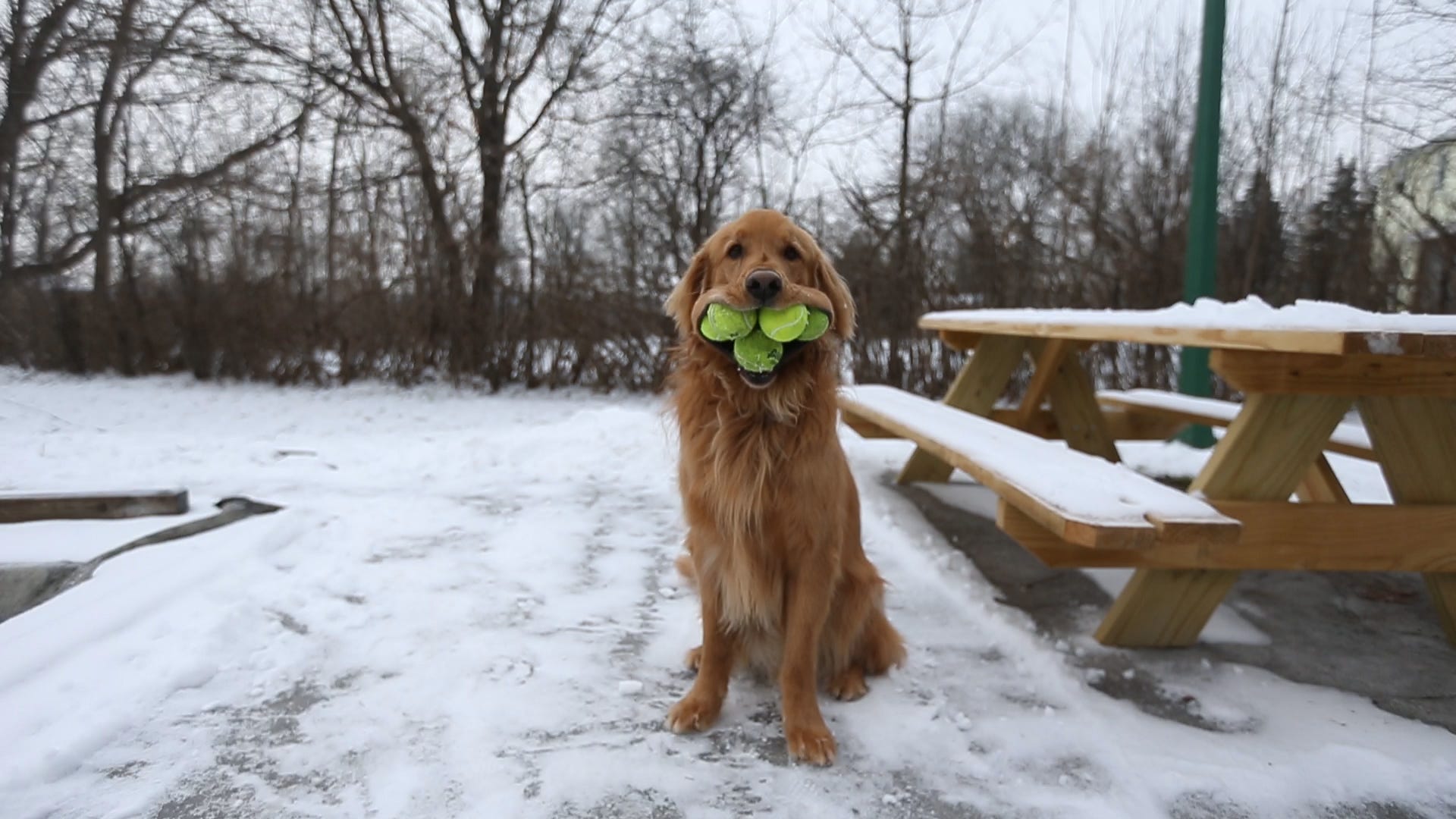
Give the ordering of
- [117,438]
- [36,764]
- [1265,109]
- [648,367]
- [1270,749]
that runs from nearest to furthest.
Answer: [36,764] → [1270,749] → [117,438] → [1265,109] → [648,367]

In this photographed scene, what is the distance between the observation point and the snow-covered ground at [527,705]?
180cm

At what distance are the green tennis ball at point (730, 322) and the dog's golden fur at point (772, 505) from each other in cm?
3

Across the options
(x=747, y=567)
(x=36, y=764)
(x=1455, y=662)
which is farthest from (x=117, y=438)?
(x=1455, y=662)

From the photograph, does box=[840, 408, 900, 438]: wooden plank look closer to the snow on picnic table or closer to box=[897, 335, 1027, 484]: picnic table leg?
box=[897, 335, 1027, 484]: picnic table leg

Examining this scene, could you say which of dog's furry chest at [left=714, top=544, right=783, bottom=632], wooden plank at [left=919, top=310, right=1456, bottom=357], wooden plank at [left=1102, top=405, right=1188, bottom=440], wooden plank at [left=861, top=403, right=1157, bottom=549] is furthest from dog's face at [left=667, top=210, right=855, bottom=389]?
wooden plank at [left=1102, top=405, right=1188, bottom=440]

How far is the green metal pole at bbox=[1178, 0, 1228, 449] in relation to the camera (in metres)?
4.90

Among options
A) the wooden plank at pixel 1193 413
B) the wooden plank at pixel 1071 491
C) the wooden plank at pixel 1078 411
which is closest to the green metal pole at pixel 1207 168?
the wooden plank at pixel 1193 413

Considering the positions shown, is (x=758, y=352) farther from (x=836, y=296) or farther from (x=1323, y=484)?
(x=1323, y=484)

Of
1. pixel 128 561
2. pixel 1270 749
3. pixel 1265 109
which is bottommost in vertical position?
pixel 1270 749

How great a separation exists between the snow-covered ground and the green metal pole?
2.69 meters

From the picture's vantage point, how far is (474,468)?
4.89m

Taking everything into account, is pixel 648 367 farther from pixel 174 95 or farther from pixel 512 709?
pixel 512 709

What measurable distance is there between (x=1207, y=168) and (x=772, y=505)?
426cm

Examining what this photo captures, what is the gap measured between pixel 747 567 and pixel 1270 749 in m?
1.31
